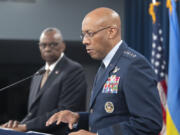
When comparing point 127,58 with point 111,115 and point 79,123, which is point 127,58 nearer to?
point 111,115

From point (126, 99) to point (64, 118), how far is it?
0.35 meters

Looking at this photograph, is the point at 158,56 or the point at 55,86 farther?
the point at 158,56

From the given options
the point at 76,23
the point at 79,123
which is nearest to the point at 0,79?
the point at 76,23

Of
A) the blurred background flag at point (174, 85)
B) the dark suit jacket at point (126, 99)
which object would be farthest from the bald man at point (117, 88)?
the blurred background flag at point (174, 85)

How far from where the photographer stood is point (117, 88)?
166 centimetres

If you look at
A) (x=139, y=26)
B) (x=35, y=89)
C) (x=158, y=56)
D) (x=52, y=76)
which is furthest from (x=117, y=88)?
(x=139, y=26)

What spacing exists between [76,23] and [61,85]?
2.96 metres

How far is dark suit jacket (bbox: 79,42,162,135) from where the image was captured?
1.57m

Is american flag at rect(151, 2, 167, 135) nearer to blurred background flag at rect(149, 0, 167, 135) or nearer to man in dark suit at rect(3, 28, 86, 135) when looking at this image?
blurred background flag at rect(149, 0, 167, 135)

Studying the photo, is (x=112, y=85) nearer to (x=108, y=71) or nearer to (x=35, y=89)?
(x=108, y=71)

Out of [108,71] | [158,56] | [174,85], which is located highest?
[108,71]

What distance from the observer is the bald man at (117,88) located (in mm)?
1573

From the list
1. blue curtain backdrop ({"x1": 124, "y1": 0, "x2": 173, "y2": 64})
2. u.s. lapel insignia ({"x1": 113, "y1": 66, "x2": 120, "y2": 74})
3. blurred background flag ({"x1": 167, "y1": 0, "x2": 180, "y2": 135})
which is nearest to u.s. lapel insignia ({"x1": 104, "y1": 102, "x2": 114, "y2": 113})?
u.s. lapel insignia ({"x1": 113, "y1": 66, "x2": 120, "y2": 74})

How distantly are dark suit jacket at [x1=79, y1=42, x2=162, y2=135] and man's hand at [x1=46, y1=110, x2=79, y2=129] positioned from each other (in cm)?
11
